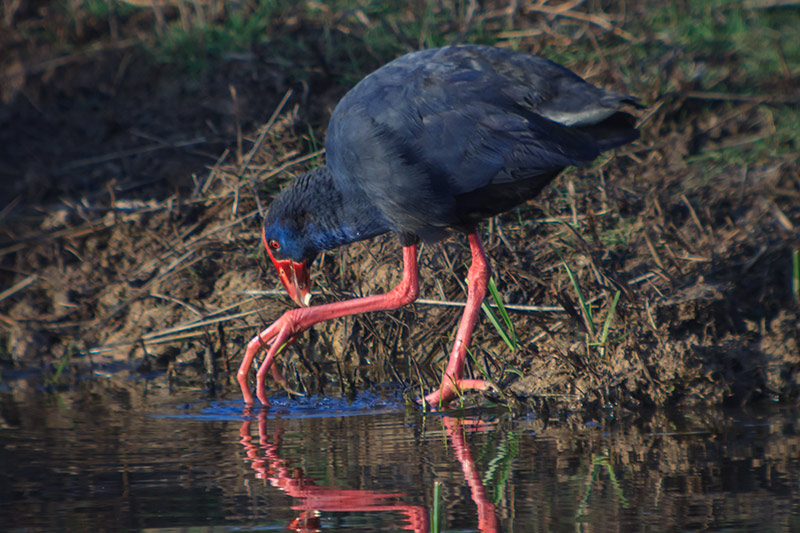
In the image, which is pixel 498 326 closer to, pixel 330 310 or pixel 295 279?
pixel 330 310

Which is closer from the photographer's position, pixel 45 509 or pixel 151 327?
pixel 45 509

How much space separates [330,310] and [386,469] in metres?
1.39

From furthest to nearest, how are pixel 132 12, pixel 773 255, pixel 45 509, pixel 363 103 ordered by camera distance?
pixel 132 12 → pixel 773 255 → pixel 363 103 → pixel 45 509

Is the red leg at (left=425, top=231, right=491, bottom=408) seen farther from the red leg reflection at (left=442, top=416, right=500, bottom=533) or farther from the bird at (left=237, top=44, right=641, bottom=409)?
the red leg reflection at (left=442, top=416, right=500, bottom=533)

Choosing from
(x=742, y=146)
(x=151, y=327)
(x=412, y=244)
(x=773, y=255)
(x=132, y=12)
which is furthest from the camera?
(x=132, y=12)

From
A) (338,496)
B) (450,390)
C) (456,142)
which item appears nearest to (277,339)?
(450,390)

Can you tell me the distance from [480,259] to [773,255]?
1406 millimetres

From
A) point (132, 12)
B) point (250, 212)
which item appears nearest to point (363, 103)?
point (250, 212)

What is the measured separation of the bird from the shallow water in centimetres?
42

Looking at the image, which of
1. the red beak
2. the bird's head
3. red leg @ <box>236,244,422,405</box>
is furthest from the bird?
the red beak

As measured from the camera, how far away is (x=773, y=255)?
15.4 feet

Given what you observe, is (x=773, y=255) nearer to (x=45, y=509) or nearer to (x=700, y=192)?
(x=700, y=192)

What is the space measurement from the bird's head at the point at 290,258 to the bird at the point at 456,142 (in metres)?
0.23

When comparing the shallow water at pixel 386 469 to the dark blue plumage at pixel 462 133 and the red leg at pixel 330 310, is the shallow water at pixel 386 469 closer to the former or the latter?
the red leg at pixel 330 310
